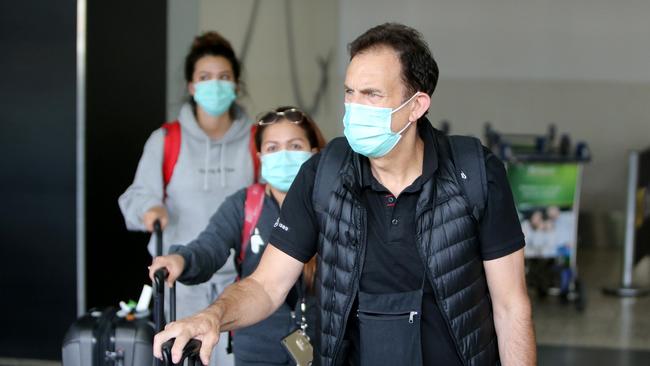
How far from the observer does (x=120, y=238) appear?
6.06 metres

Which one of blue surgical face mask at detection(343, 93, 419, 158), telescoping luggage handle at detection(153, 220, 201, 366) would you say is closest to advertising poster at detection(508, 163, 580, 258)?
telescoping luggage handle at detection(153, 220, 201, 366)

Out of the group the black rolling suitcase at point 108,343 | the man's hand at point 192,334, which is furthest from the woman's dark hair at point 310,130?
the man's hand at point 192,334

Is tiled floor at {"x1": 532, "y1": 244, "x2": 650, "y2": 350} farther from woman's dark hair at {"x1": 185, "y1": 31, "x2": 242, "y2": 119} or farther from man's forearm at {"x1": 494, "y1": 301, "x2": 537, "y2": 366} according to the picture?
man's forearm at {"x1": 494, "y1": 301, "x2": 537, "y2": 366}

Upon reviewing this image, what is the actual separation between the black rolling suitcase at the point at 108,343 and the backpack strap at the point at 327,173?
1.17 meters

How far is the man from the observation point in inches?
101

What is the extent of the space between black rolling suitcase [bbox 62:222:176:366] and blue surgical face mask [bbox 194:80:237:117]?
76 centimetres

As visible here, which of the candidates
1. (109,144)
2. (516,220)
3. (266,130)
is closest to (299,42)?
(109,144)

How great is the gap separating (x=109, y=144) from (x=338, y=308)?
143 inches

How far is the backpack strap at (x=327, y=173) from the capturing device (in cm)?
266

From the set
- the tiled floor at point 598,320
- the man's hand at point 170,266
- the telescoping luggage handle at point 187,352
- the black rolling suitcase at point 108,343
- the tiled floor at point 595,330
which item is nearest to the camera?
the telescoping luggage handle at point 187,352

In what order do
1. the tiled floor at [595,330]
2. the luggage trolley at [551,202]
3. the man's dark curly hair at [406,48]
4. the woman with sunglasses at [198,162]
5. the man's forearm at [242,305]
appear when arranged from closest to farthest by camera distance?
the man's forearm at [242,305] < the man's dark curly hair at [406,48] < the woman with sunglasses at [198,162] < the tiled floor at [595,330] < the luggage trolley at [551,202]

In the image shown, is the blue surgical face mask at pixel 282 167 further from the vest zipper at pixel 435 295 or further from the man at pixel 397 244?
the vest zipper at pixel 435 295

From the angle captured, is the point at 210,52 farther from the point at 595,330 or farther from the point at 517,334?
the point at 595,330

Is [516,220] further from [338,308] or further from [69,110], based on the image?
[69,110]
